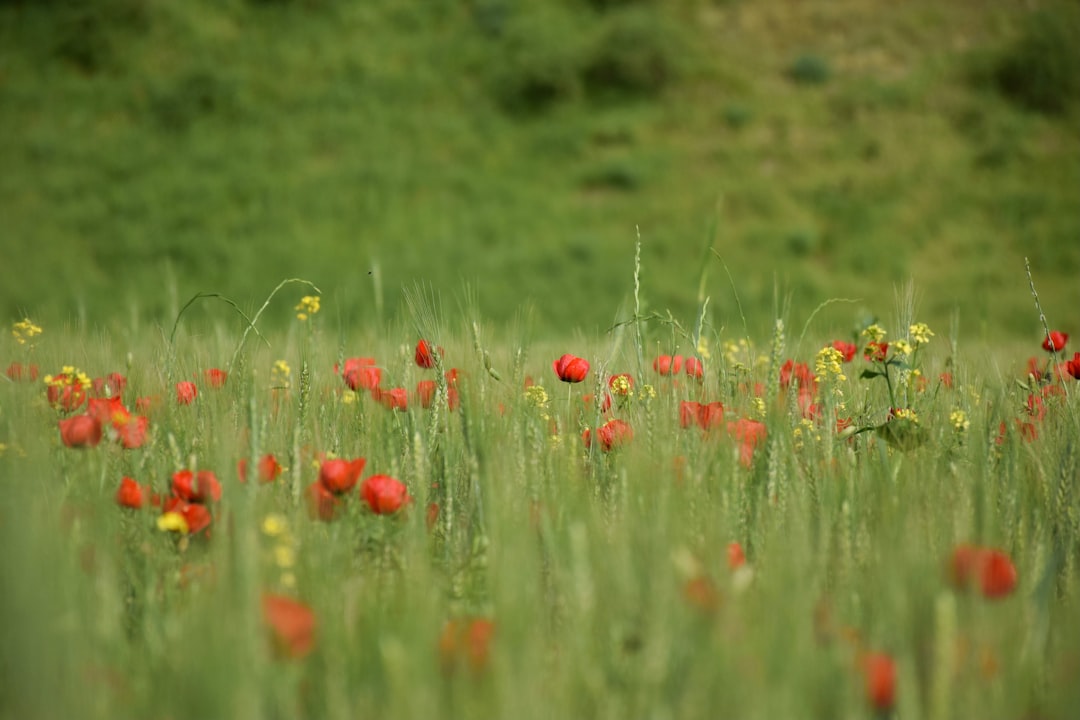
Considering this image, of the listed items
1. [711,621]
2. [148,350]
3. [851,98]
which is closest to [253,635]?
[711,621]

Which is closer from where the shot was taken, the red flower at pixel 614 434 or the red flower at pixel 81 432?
the red flower at pixel 81 432

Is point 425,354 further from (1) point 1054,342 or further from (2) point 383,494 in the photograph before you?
(1) point 1054,342

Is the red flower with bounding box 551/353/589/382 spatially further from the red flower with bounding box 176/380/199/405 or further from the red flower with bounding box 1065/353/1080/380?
the red flower with bounding box 1065/353/1080/380

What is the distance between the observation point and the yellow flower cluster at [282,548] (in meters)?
0.92

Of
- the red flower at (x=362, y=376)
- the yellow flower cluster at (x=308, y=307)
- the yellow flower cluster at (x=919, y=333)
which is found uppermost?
the yellow flower cluster at (x=308, y=307)

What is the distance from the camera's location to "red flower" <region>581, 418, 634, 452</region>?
1348 millimetres

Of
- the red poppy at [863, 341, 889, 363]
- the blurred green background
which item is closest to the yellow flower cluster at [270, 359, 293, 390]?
the red poppy at [863, 341, 889, 363]

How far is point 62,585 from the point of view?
88cm

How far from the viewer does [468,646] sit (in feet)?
2.55

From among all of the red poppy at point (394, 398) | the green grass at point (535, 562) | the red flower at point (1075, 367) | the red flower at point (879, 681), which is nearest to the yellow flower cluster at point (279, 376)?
the green grass at point (535, 562)

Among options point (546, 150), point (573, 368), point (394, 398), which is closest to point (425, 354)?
point (394, 398)

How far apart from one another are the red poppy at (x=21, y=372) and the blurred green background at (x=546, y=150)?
6.53m

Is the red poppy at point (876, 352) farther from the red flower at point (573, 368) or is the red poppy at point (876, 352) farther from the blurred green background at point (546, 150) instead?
the blurred green background at point (546, 150)

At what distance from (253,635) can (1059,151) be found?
37.6 feet
